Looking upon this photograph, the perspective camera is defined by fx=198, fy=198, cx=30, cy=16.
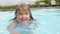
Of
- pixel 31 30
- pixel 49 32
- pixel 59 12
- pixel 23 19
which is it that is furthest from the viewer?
pixel 59 12

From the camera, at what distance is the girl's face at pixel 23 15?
352 centimetres

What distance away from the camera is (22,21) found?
11.8 ft

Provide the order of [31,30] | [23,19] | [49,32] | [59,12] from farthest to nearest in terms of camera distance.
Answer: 1. [59,12]
2. [49,32]
3. [31,30]
4. [23,19]

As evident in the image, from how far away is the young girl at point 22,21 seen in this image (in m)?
3.53

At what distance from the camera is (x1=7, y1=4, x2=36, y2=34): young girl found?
139 inches

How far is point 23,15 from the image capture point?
11.5 feet

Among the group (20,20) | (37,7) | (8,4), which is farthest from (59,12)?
(20,20)

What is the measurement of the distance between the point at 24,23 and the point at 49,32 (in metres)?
1.33

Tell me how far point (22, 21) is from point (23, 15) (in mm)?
141

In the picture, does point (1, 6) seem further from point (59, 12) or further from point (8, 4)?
point (59, 12)

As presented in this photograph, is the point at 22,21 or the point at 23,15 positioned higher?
the point at 23,15

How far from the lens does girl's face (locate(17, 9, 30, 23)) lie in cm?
352

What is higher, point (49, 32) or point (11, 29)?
point (11, 29)

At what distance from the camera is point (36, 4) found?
8.90 metres
